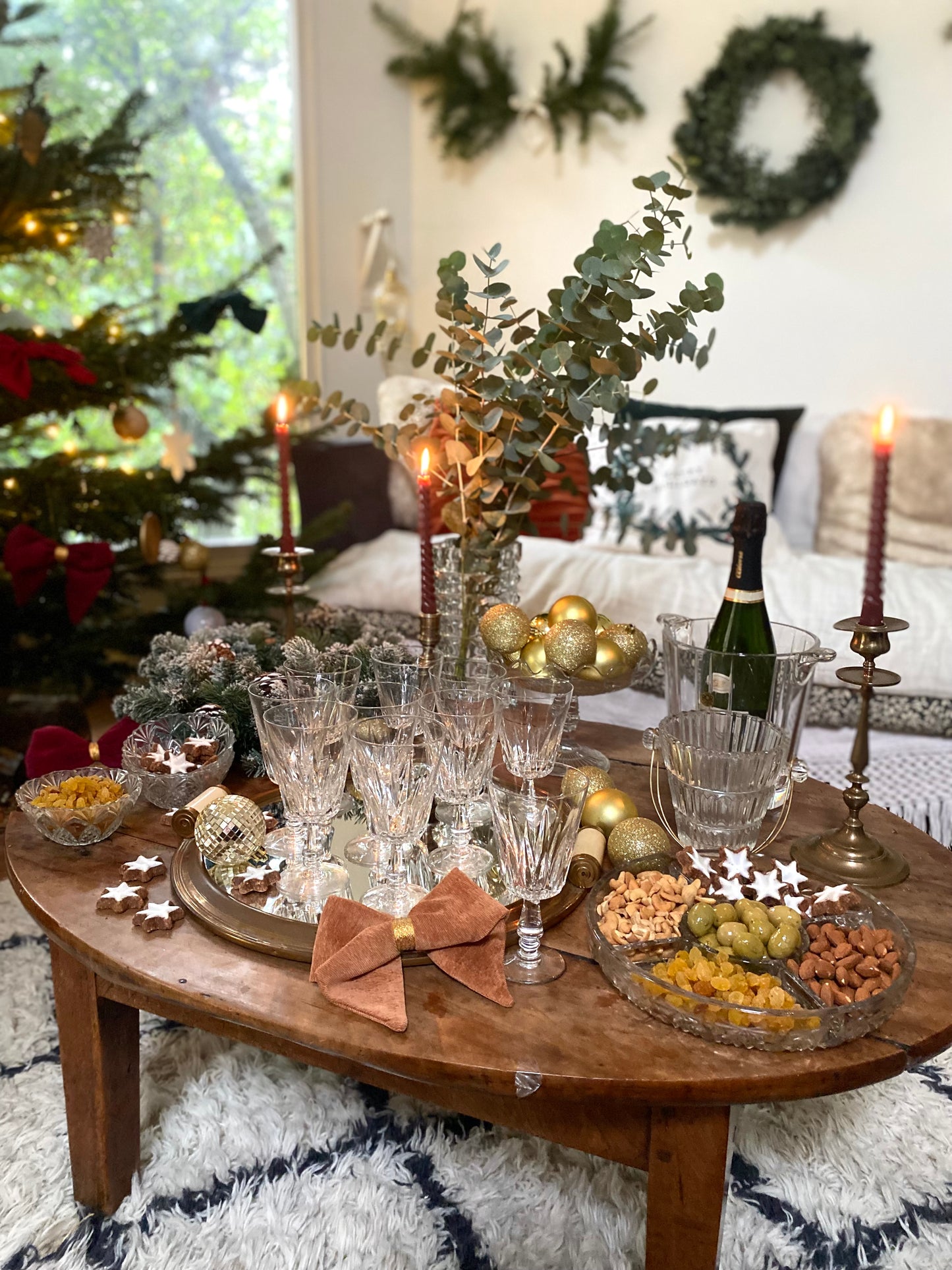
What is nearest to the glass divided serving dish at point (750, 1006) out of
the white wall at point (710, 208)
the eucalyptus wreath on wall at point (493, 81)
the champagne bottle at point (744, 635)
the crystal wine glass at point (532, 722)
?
the crystal wine glass at point (532, 722)

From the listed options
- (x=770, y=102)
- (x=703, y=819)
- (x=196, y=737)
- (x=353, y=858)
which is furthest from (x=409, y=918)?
(x=770, y=102)

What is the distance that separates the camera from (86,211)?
238 cm

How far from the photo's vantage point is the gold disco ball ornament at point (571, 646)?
47.1 inches

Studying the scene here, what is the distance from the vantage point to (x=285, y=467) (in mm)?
1400

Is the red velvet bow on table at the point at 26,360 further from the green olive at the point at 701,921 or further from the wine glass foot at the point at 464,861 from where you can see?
the green olive at the point at 701,921

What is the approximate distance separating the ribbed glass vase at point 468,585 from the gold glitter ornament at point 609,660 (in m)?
0.18

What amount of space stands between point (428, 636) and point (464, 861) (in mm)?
325

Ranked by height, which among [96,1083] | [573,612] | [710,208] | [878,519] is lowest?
[96,1083]

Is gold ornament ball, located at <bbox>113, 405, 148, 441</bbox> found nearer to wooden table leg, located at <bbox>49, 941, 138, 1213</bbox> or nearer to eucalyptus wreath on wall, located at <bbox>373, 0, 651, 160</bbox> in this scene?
wooden table leg, located at <bbox>49, 941, 138, 1213</bbox>

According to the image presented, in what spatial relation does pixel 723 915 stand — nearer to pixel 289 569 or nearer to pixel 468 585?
pixel 468 585

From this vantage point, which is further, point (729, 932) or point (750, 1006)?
point (729, 932)

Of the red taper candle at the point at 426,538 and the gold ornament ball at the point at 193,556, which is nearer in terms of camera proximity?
the red taper candle at the point at 426,538

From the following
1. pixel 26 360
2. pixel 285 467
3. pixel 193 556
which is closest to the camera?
pixel 285 467

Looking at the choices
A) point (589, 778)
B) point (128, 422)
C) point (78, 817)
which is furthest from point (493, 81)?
point (78, 817)
